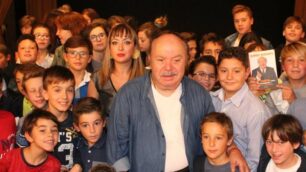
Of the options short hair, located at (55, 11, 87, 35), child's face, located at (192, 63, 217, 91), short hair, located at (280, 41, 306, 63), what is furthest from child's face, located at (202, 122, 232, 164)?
short hair, located at (55, 11, 87, 35)

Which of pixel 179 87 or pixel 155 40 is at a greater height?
pixel 155 40

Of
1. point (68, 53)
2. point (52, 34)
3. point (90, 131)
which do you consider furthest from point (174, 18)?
point (90, 131)

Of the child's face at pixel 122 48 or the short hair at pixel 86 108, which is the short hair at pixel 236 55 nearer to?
the child's face at pixel 122 48

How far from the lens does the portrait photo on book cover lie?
13.2 ft

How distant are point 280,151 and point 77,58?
2.14 metres

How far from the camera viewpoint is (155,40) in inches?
118

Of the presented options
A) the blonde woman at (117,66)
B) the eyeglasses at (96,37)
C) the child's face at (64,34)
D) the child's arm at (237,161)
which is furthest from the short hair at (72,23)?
the child's arm at (237,161)

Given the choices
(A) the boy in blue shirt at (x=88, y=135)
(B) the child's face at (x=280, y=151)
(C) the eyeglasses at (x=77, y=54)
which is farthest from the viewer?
(C) the eyeglasses at (x=77, y=54)

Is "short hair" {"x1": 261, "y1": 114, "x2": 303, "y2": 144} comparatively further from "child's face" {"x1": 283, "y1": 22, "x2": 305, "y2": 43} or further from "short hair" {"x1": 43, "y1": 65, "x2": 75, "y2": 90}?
"child's face" {"x1": 283, "y1": 22, "x2": 305, "y2": 43}

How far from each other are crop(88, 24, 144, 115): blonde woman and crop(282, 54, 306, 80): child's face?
4.17ft

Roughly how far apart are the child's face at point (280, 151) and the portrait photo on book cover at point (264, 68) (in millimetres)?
928

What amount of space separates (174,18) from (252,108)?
7.93m

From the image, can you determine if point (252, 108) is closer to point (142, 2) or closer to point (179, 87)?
point (179, 87)

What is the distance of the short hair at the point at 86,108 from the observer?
360cm
